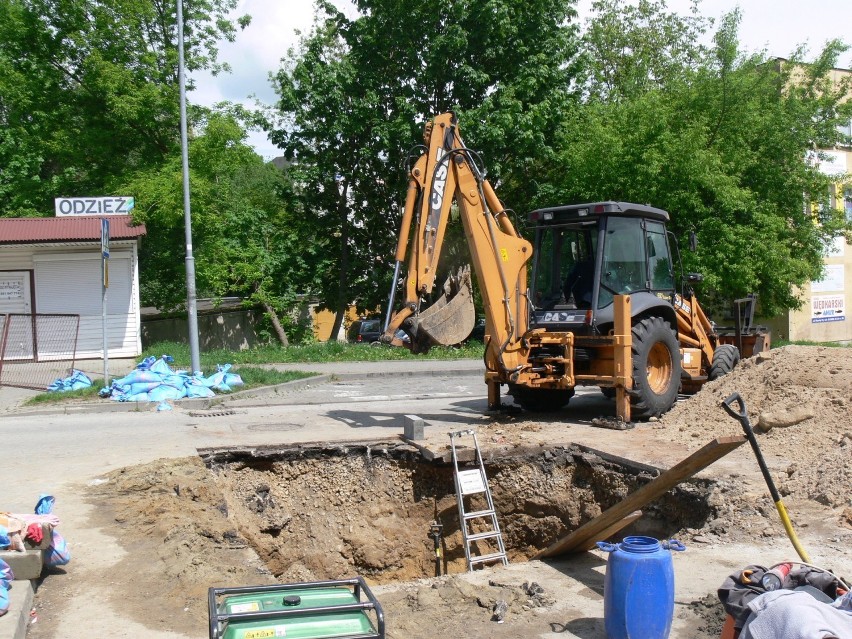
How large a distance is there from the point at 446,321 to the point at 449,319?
6 centimetres

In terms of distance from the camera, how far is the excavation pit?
9.52 m

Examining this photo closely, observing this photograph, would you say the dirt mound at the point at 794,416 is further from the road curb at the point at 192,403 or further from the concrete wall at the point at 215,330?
the concrete wall at the point at 215,330

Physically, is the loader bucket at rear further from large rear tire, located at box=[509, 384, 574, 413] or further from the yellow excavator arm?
large rear tire, located at box=[509, 384, 574, 413]

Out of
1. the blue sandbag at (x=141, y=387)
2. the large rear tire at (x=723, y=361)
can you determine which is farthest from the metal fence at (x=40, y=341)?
the large rear tire at (x=723, y=361)

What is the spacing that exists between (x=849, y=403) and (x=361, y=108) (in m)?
18.1

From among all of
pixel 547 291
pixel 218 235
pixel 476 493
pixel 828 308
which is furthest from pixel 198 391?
pixel 828 308

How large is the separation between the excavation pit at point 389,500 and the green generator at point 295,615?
229 inches

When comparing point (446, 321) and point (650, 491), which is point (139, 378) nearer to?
point (446, 321)

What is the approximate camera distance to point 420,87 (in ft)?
82.5

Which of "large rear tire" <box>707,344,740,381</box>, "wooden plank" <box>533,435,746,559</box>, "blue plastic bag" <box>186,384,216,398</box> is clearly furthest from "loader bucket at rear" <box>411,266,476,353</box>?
"blue plastic bag" <box>186,384,216,398</box>

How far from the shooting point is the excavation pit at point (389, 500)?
A: 9516 millimetres

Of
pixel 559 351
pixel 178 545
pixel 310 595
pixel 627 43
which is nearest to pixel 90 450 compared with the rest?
pixel 178 545

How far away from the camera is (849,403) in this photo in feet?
32.7

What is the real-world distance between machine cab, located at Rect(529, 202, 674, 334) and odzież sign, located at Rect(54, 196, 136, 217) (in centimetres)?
796
